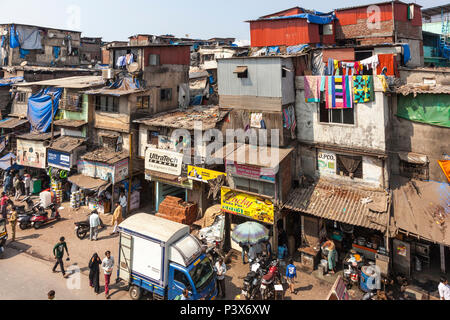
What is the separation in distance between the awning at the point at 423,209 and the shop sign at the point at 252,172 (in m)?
6.72

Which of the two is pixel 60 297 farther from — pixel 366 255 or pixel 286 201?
pixel 366 255

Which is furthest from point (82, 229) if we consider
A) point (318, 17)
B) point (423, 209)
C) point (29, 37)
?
point (29, 37)

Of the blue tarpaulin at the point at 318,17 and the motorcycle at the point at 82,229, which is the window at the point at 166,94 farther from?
the motorcycle at the point at 82,229

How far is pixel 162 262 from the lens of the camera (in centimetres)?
1290

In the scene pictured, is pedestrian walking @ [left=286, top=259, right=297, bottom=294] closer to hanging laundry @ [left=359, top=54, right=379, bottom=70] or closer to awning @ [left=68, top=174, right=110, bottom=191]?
hanging laundry @ [left=359, top=54, right=379, bottom=70]

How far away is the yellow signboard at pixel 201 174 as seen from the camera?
20.5m

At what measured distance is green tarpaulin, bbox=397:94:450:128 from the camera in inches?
606

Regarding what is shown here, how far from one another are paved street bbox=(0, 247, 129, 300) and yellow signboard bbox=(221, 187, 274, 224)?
7698 mm

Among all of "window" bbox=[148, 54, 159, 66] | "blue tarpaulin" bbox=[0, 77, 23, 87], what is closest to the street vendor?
"window" bbox=[148, 54, 159, 66]

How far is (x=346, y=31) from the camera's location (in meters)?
28.3

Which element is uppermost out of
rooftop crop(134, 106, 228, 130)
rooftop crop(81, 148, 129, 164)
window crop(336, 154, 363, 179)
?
rooftop crop(134, 106, 228, 130)

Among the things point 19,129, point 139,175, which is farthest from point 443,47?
point 19,129

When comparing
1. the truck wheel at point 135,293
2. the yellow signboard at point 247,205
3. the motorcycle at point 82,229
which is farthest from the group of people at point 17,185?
the yellow signboard at point 247,205

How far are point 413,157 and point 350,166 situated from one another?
3.37 meters
